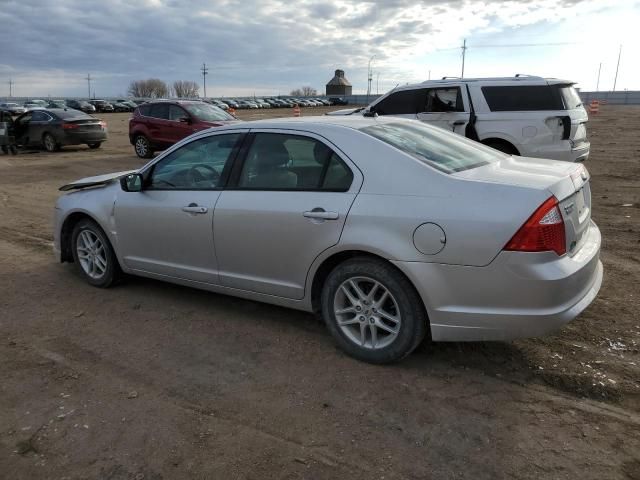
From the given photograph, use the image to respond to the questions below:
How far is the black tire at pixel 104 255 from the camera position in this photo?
512 cm

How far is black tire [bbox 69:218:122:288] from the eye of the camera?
512 cm

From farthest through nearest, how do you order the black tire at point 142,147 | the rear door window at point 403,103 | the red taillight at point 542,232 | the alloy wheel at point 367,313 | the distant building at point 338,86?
the distant building at point 338,86 → the black tire at point 142,147 → the rear door window at point 403,103 → the alloy wheel at point 367,313 → the red taillight at point 542,232

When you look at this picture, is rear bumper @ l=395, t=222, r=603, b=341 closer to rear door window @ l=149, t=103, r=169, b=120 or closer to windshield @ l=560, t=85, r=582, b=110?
windshield @ l=560, t=85, r=582, b=110

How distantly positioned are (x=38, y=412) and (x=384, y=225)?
2.31 m

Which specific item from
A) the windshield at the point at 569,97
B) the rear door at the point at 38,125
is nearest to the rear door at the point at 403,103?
the windshield at the point at 569,97

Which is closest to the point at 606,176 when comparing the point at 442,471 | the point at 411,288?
the point at 411,288

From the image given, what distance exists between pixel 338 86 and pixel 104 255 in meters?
122

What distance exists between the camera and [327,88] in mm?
125625

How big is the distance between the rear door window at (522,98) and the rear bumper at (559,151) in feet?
2.03

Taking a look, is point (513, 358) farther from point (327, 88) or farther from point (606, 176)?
point (327, 88)

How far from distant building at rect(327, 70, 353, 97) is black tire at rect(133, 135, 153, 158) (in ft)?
359

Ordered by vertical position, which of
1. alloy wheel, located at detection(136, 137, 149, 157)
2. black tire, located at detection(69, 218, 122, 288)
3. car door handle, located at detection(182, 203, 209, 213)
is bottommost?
black tire, located at detection(69, 218, 122, 288)

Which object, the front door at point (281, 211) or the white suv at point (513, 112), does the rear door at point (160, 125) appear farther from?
the front door at point (281, 211)

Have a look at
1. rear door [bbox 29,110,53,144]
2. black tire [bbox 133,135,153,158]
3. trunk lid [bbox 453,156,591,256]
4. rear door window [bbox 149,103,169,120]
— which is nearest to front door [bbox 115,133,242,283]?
trunk lid [bbox 453,156,591,256]
